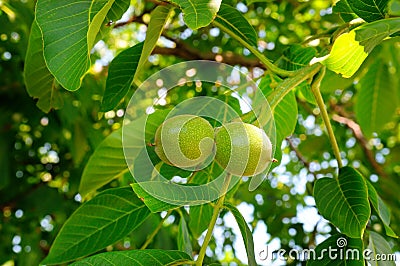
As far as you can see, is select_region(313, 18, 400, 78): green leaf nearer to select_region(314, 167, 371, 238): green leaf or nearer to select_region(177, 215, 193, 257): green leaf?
select_region(314, 167, 371, 238): green leaf

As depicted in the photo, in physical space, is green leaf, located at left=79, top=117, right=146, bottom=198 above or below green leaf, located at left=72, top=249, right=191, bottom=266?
above

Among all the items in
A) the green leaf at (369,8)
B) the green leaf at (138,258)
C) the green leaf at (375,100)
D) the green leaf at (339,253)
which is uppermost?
the green leaf at (375,100)

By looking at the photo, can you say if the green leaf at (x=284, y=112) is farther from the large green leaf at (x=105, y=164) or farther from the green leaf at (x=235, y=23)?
the large green leaf at (x=105, y=164)

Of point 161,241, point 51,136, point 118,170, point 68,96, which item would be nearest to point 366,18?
point 118,170

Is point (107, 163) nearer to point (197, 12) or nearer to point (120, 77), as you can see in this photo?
point (120, 77)

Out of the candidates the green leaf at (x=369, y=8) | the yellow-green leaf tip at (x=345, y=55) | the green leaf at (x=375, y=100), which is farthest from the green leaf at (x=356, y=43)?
the green leaf at (x=375, y=100)

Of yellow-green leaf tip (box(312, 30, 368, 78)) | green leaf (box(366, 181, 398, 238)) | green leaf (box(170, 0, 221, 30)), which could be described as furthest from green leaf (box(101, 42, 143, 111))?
green leaf (box(366, 181, 398, 238))

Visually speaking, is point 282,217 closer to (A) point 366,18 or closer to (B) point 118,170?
(B) point 118,170

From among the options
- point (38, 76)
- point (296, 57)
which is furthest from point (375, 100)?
point (38, 76)
